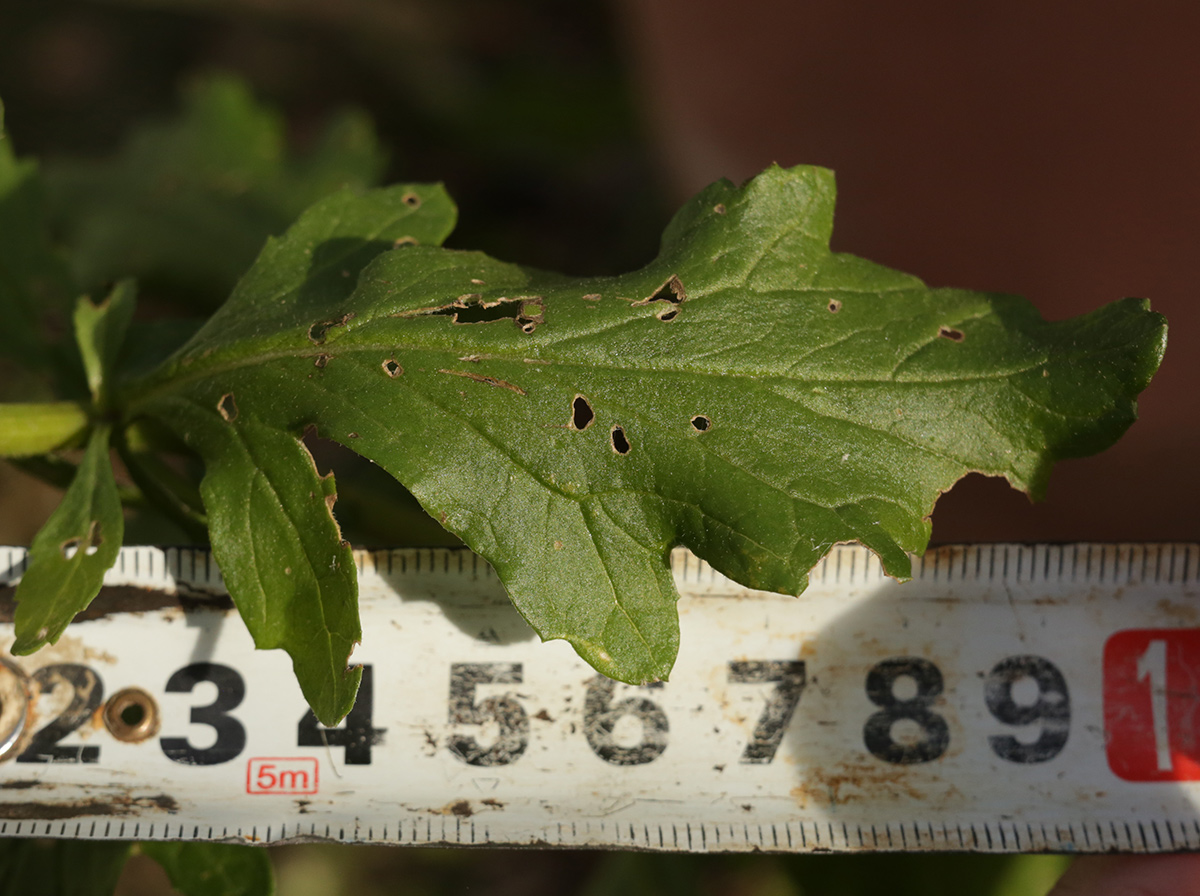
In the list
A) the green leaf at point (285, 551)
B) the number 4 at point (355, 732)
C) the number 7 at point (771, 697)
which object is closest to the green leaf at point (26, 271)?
the green leaf at point (285, 551)

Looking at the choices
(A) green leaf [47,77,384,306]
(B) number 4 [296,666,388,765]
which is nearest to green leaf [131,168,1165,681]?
(B) number 4 [296,666,388,765]

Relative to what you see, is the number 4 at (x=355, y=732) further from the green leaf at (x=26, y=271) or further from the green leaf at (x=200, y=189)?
the green leaf at (x=200, y=189)

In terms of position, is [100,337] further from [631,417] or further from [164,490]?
[631,417]

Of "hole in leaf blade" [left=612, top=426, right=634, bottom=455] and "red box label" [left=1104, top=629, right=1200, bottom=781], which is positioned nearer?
"hole in leaf blade" [left=612, top=426, right=634, bottom=455]

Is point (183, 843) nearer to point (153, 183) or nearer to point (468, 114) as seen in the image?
point (153, 183)

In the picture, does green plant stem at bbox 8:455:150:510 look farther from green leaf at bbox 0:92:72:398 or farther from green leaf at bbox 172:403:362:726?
green leaf at bbox 172:403:362:726
